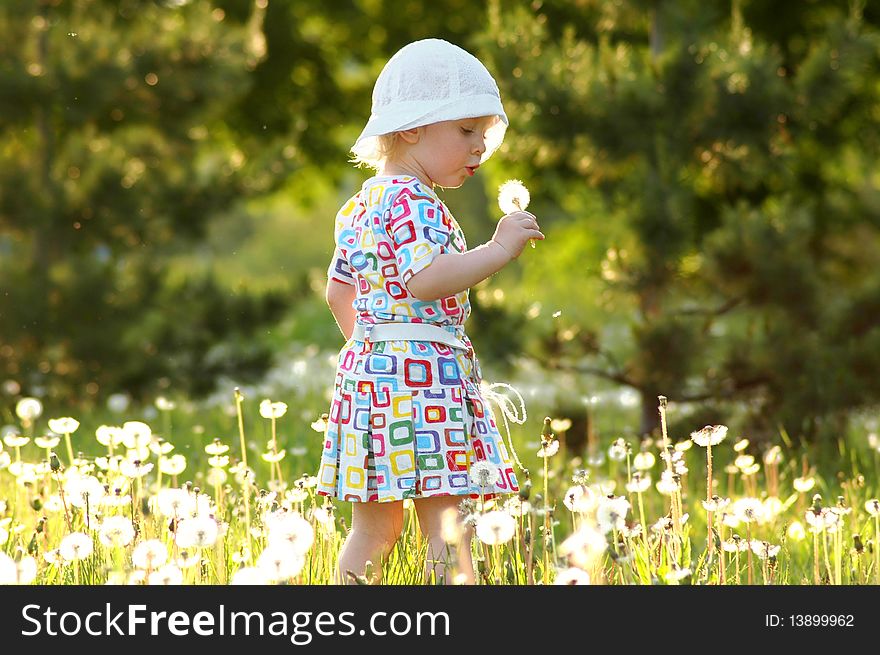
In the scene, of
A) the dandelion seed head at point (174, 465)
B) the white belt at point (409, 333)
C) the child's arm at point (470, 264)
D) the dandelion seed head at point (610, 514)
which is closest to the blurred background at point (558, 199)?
the white belt at point (409, 333)

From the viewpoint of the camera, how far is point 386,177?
311cm

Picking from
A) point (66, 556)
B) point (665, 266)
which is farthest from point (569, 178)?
point (66, 556)

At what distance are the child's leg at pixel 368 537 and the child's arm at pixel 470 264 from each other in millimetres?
595

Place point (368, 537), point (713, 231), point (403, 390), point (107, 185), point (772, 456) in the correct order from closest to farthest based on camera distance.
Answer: point (403, 390), point (368, 537), point (772, 456), point (713, 231), point (107, 185)

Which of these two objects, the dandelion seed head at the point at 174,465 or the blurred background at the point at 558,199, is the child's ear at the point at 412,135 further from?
the dandelion seed head at the point at 174,465

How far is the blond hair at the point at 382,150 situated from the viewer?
3.17 m

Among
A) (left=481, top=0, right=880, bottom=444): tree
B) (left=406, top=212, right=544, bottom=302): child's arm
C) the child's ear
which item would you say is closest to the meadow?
(left=406, top=212, right=544, bottom=302): child's arm

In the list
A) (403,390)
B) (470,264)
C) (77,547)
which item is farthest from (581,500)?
(77,547)

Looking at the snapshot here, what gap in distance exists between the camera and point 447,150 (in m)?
3.10

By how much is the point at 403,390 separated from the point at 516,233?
1.60ft

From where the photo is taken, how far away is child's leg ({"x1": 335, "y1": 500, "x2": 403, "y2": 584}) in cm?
312

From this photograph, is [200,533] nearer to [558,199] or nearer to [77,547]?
[77,547]

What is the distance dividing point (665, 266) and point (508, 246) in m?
3.20

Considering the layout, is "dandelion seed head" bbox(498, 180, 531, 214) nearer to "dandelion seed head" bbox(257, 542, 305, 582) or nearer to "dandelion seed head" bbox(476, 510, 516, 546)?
"dandelion seed head" bbox(476, 510, 516, 546)
